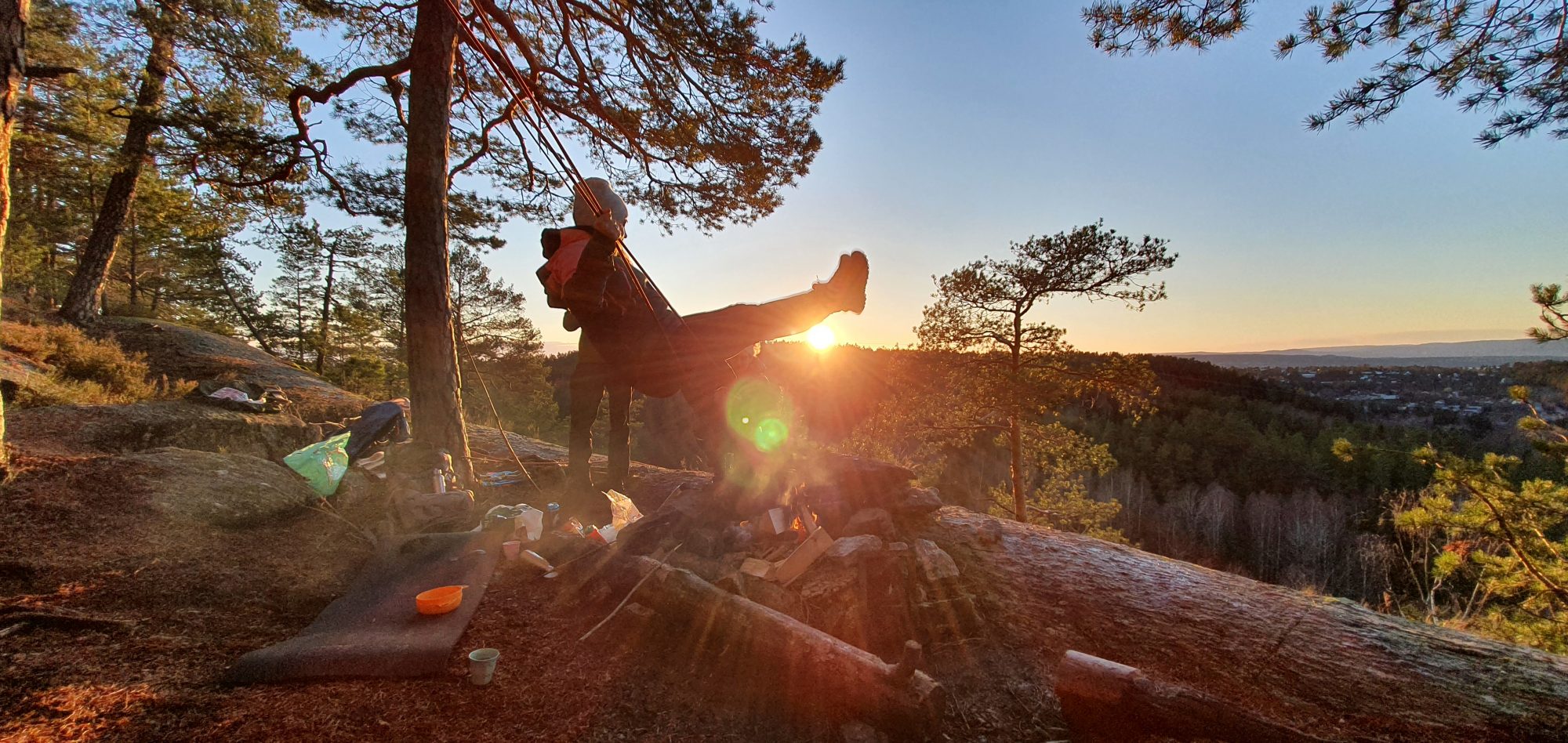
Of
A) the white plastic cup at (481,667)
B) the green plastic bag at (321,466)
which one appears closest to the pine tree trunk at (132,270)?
the green plastic bag at (321,466)

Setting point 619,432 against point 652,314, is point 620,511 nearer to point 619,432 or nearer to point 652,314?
point 619,432

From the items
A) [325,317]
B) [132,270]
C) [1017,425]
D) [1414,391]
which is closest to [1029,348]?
[1017,425]

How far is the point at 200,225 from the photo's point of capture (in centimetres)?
852

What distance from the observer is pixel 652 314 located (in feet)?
14.6

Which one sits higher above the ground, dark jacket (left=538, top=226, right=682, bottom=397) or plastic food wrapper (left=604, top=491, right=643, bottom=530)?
dark jacket (left=538, top=226, right=682, bottom=397)

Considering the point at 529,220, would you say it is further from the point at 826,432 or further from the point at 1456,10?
the point at 1456,10

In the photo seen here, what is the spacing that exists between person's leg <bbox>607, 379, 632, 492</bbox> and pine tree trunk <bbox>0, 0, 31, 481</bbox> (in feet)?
12.8

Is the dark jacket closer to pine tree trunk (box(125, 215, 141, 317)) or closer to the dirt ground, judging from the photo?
the dirt ground

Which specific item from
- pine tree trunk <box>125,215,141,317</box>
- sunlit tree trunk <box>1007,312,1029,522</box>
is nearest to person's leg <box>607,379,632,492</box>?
sunlit tree trunk <box>1007,312,1029,522</box>

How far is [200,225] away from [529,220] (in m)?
4.93

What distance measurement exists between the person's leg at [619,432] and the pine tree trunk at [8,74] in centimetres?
390

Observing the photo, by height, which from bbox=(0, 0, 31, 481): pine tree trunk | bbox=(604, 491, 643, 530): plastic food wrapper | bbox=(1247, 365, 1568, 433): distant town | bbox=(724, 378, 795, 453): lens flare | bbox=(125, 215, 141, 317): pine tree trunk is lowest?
bbox=(1247, 365, 1568, 433): distant town

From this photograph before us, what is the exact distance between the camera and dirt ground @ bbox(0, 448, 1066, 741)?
2027mm

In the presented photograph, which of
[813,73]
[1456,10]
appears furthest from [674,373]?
[1456,10]
